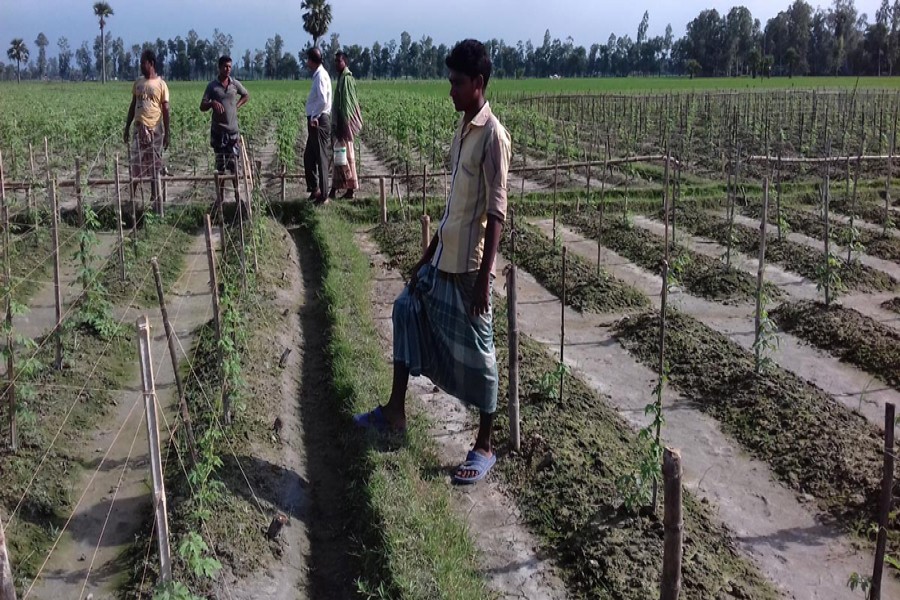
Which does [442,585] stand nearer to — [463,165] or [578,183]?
[463,165]

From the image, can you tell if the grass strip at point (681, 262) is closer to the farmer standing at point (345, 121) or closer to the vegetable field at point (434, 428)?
the vegetable field at point (434, 428)

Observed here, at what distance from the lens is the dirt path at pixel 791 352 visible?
5.84m

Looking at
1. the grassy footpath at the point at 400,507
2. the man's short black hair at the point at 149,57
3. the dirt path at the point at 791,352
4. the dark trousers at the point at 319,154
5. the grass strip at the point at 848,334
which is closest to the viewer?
the grassy footpath at the point at 400,507

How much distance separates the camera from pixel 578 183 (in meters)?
13.8

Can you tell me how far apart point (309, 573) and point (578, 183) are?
10.6m

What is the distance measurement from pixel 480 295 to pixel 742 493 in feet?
6.23

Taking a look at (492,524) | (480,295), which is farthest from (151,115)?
(492,524)

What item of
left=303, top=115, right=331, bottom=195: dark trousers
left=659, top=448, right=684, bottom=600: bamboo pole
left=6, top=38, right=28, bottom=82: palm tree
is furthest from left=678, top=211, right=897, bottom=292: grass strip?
left=6, top=38, right=28, bottom=82: palm tree

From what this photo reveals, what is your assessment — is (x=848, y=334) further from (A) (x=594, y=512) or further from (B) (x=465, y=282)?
(B) (x=465, y=282)

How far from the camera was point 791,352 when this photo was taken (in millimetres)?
6758

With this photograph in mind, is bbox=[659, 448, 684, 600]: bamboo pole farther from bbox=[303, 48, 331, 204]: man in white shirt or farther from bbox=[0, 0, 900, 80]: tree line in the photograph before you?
bbox=[0, 0, 900, 80]: tree line

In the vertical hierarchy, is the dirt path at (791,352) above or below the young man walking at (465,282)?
below

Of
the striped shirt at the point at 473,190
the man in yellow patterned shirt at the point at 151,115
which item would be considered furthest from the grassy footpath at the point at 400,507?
the man in yellow patterned shirt at the point at 151,115

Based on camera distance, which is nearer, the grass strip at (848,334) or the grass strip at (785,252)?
the grass strip at (848,334)
